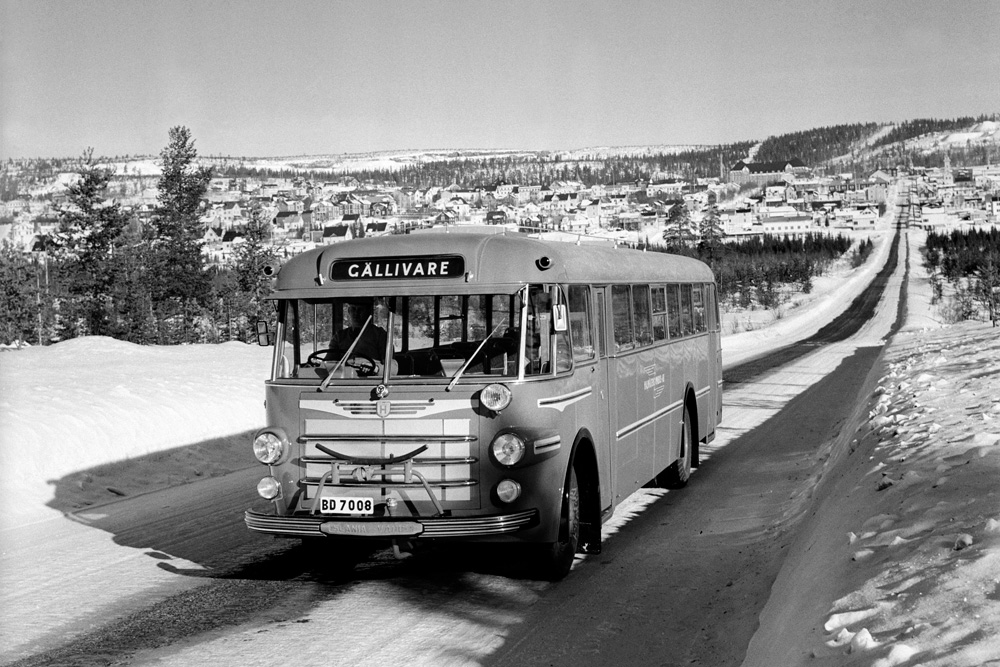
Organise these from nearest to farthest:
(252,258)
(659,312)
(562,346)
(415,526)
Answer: (415,526) < (562,346) < (659,312) < (252,258)

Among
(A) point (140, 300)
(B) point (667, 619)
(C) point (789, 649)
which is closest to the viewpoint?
(C) point (789, 649)

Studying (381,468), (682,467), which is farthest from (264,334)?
(682,467)

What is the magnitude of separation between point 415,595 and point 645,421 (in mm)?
3844

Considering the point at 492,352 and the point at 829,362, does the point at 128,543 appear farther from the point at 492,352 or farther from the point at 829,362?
the point at 829,362

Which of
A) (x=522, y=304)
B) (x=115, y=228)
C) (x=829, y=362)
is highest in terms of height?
(x=115, y=228)

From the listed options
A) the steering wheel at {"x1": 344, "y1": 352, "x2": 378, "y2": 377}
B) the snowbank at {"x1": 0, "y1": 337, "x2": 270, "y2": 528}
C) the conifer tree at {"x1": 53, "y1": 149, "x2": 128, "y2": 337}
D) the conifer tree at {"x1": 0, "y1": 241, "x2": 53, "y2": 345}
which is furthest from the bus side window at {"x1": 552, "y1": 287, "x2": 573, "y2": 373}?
the conifer tree at {"x1": 0, "y1": 241, "x2": 53, "y2": 345}

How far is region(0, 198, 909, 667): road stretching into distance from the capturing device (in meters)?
6.21

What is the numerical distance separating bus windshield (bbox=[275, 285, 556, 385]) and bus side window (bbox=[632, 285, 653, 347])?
2622 mm

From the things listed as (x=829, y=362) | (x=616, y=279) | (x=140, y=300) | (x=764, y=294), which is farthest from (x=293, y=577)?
(x=764, y=294)

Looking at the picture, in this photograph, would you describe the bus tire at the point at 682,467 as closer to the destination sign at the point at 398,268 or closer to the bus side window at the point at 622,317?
the bus side window at the point at 622,317

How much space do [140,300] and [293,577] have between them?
140 feet

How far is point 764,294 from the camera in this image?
82.5 m

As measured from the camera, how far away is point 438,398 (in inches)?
291

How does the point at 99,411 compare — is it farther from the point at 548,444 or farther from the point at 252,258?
the point at 252,258
